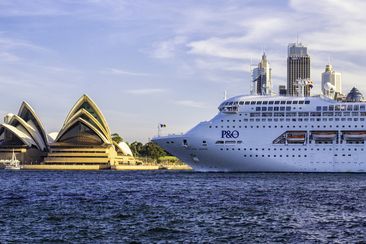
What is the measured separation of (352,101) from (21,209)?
4670 cm

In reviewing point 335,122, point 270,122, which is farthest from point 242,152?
point 335,122

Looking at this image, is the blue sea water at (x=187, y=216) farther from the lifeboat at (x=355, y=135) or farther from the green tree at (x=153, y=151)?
the green tree at (x=153, y=151)

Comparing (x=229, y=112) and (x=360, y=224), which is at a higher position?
(x=229, y=112)

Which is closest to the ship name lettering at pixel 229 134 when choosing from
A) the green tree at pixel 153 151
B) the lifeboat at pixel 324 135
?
the lifeboat at pixel 324 135

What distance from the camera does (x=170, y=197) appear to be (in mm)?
39594

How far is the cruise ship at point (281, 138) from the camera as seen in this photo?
6731 cm

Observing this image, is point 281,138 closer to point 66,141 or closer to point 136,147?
point 66,141

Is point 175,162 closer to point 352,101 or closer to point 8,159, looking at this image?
point 8,159

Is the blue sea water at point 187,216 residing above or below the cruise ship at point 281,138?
below

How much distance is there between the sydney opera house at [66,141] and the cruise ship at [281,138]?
4710 centimetres

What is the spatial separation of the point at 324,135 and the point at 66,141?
59531mm

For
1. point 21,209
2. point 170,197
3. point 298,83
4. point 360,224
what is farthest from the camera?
point 298,83

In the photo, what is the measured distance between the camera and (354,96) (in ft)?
238

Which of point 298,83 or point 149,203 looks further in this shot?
point 298,83
